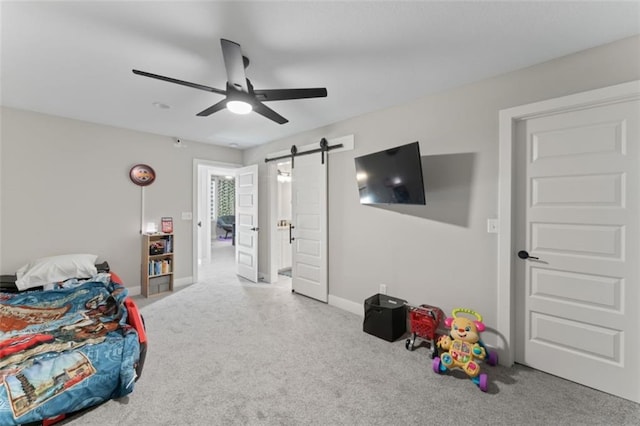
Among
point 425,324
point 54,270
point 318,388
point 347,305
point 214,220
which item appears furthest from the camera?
point 214,220

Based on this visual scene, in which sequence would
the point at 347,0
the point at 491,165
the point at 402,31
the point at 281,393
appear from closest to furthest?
1. the point at 347,0
2. the point at 402,31
3. the point at 281,393
4. the point at 491,165

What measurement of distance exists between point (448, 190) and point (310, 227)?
1994 millimetres

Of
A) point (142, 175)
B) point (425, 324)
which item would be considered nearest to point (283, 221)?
point (142, 175)

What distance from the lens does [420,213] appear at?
9.27 ft

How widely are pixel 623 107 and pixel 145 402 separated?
12.8 feet

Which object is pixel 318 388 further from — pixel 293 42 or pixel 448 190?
pixel 293 42

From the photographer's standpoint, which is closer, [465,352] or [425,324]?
[465,352]

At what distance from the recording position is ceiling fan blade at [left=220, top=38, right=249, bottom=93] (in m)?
1.55

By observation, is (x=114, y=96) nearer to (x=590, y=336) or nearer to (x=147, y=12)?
(x=147, y=12)

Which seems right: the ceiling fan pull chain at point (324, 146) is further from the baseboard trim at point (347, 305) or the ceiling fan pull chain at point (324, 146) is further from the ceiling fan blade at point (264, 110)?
the baseboard trim at point (347, 305)

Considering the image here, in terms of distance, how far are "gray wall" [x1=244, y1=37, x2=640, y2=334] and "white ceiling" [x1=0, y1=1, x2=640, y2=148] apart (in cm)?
15

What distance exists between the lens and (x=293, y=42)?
188 cm

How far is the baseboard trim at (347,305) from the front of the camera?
3369mm

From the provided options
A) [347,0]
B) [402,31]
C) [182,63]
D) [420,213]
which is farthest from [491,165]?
[182,63]
